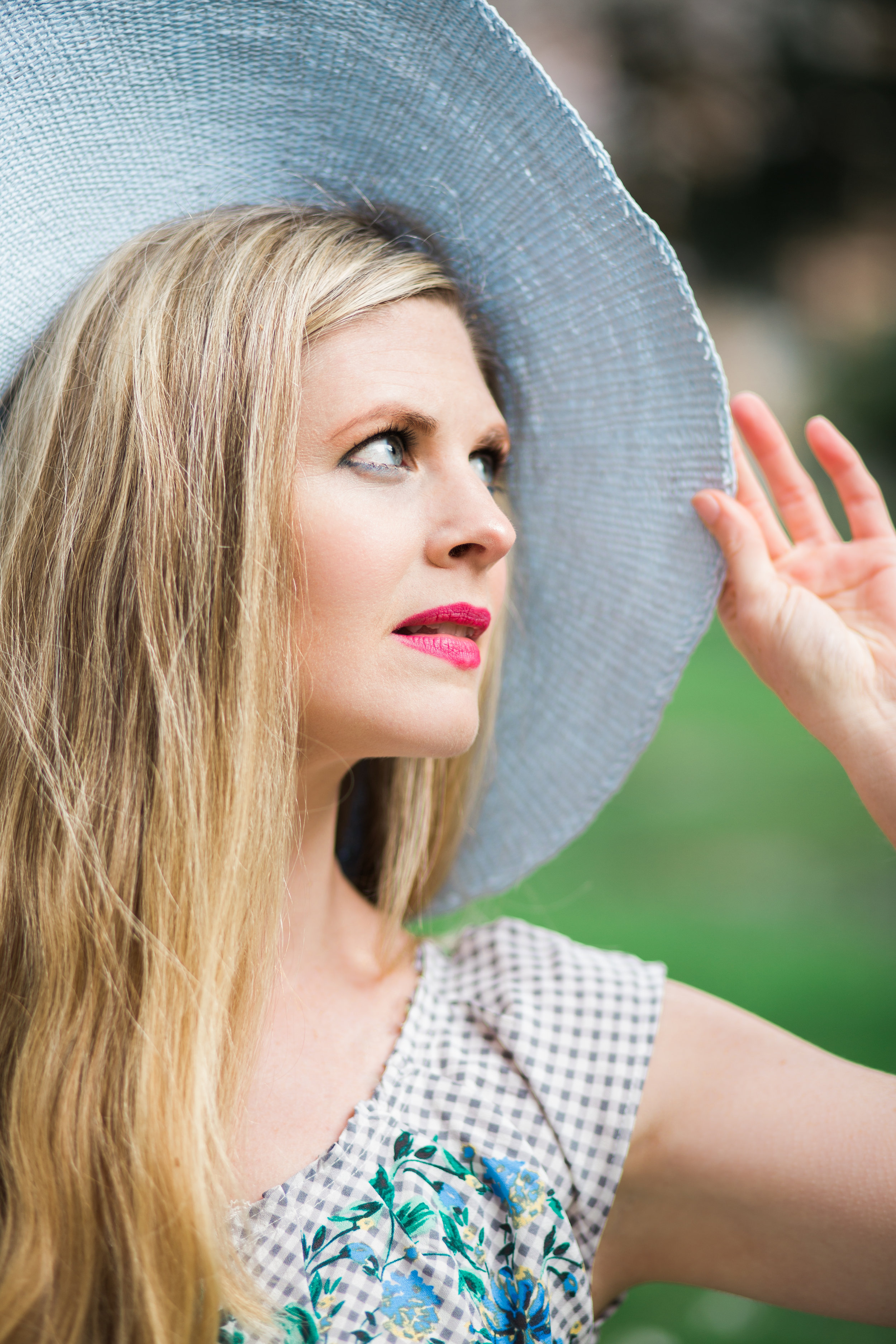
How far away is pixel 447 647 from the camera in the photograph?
4.17 ft

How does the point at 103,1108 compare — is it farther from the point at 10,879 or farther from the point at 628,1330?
the point at 628,1330

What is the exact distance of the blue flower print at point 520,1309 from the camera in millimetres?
1204

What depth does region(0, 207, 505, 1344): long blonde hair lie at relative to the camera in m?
1.12

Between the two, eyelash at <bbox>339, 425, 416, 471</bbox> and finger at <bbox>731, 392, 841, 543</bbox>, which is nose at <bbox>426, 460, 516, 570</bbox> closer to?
eyelash at <bbox>339, 425, 416, 471</bbox>

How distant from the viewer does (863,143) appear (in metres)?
5.13

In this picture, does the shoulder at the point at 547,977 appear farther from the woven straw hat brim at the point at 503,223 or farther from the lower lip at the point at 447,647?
the lower lip at the point at 447,647

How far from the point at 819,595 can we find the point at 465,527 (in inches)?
25.0

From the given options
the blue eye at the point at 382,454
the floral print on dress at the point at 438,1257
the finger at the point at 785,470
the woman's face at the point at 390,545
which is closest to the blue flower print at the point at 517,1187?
the floral print on dress at the point at 438,1257

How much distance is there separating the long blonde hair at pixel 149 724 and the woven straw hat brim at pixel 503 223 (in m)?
0.14

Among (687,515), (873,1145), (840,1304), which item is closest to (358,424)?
(687,515)

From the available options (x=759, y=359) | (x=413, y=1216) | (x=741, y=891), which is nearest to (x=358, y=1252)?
(x=413, y=1216)

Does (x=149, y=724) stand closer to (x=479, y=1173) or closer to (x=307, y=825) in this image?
(x=307, y=825)

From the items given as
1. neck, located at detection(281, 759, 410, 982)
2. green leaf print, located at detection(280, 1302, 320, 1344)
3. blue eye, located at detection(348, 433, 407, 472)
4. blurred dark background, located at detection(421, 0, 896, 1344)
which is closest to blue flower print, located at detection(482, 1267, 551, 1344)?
green leaf print, located at detection(280, 1302, 320, 1344)

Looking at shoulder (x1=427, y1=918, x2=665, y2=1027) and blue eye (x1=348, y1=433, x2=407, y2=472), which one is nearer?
blue eye (x1=348, y1=433, x2=407, y2=472)
